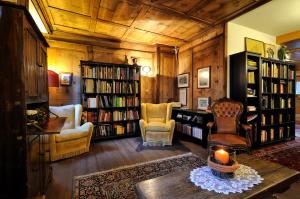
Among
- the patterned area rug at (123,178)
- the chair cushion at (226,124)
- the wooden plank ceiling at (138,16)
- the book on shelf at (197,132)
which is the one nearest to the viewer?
the patterned area rug at (123,178)

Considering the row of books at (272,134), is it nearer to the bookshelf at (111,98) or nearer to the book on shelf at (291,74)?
the book on shelf at (291,74)

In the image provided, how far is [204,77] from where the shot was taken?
3.76 m

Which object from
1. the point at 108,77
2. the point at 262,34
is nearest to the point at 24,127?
the point at 108,77

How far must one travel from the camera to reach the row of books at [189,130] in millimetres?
3334

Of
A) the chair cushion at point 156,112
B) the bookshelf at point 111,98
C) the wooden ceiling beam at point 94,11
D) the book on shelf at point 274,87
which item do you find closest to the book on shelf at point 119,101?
the bookshelf at point 111,98

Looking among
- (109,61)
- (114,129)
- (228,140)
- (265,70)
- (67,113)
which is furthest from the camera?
(109,61)

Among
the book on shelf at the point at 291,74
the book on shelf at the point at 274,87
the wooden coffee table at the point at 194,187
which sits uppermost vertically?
the book on shelf at the point at 291,74

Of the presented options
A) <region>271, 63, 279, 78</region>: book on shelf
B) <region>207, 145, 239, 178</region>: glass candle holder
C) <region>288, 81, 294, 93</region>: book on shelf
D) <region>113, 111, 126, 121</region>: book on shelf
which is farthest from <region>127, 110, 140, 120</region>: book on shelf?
<region>288, 81, 294, 93</region>: book on shelf

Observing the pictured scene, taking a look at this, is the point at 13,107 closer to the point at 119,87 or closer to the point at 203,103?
the point at 119,87

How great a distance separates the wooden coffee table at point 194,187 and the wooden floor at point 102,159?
1.16 meters

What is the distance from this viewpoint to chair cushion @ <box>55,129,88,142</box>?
2.53m

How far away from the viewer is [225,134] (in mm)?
2555

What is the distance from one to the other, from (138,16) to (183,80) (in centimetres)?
228

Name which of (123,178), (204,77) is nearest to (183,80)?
(204,77)
